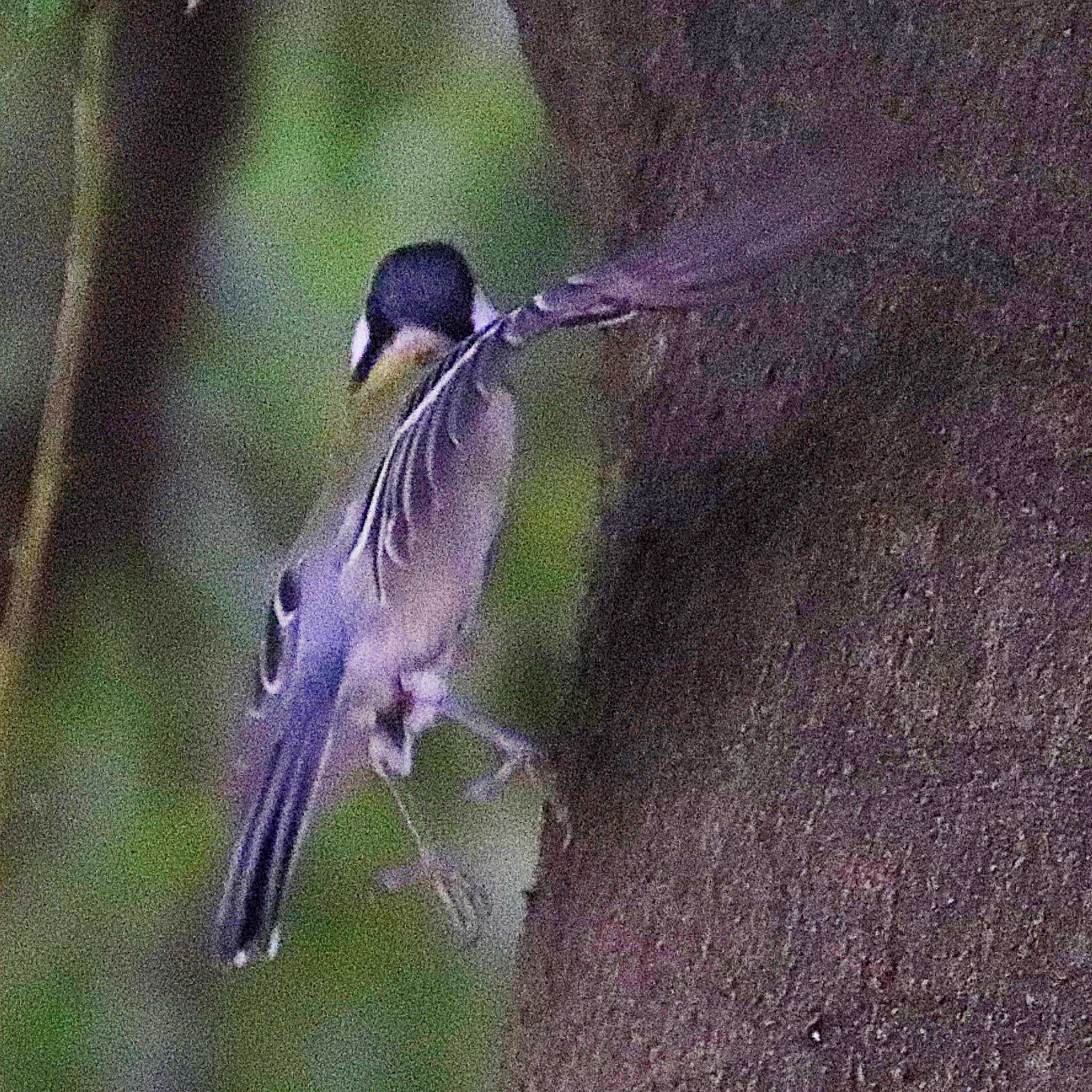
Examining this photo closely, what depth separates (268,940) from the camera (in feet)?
2.02

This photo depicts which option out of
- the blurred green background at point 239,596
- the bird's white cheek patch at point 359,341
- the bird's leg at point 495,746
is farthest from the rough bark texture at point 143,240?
the bird's leg at point 495,746

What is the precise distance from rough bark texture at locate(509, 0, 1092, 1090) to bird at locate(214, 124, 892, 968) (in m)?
0.04

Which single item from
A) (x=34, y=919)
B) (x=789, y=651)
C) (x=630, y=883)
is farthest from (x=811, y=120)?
(x=34, y=919)

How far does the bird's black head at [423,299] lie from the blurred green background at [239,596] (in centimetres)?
9

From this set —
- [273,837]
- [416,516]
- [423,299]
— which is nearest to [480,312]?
[423,299]

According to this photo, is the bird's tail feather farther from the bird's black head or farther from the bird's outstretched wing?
the bird's black head

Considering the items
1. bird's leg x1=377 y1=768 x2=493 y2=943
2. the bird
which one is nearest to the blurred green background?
bird's leg x1=377 y1=768 x2=493 y2=943

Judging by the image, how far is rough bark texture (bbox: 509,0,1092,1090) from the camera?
56cm

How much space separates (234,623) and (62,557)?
121 mm

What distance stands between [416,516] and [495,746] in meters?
0.19

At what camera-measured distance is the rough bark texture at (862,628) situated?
0.56 meters

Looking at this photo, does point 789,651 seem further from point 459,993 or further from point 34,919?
point 34,919

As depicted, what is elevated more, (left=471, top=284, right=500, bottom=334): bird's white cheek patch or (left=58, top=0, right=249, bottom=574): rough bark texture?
(left=58, top=0, right=249, bottom=574): rough bark texture

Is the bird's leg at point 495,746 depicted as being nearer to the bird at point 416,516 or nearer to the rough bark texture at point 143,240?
the bird at point 416,516
